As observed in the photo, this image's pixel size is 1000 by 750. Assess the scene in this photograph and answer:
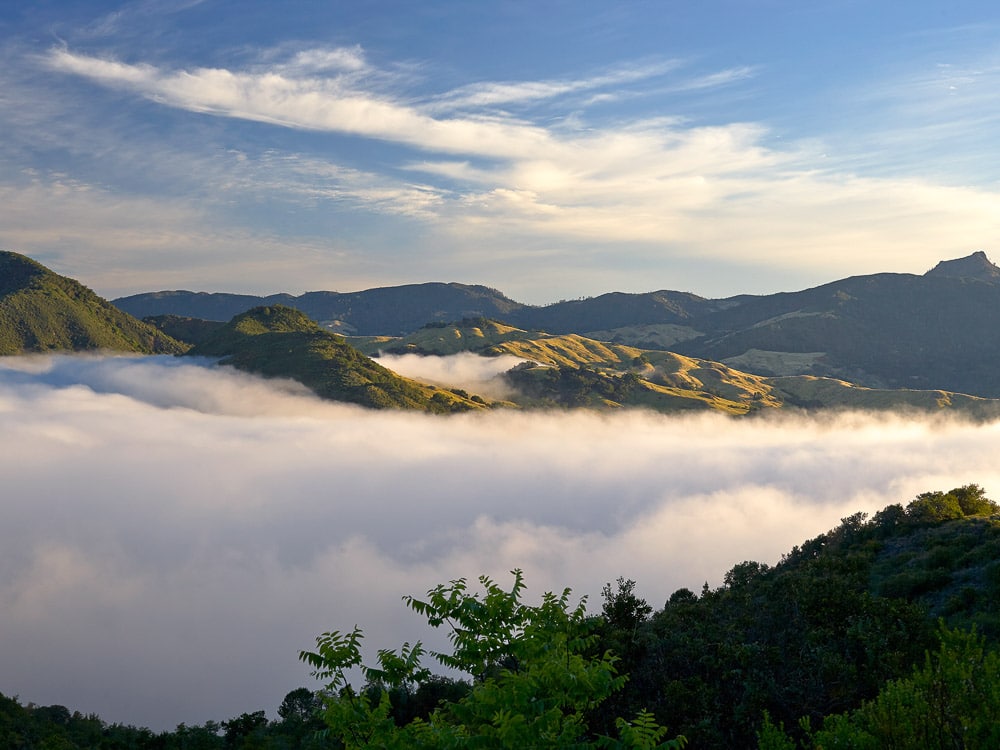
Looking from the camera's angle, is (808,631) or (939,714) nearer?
(939,714)

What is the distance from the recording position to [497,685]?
19.8 meters

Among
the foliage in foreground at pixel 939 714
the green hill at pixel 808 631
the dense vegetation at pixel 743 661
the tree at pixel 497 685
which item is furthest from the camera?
the green hill at pixel 808 631

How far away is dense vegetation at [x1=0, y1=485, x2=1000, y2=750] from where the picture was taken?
57.8 feet

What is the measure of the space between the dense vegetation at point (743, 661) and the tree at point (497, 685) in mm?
63

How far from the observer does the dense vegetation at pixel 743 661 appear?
17.6 metres

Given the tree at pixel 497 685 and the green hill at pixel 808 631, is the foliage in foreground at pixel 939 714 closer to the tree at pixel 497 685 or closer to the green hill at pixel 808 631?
the tree at pixel 497 685

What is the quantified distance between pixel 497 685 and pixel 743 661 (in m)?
25.3

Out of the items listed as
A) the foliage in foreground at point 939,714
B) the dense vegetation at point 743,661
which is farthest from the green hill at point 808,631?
the foliage in foreground at point 939,714

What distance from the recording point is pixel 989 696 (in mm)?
17188

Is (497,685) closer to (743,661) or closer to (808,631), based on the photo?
(743,661)

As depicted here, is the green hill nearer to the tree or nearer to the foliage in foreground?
the foliage in foreground

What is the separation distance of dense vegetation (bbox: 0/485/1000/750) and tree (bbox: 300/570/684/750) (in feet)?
0.21

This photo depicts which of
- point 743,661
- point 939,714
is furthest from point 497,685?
point 743,661

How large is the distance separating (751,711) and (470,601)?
70.9 feet
